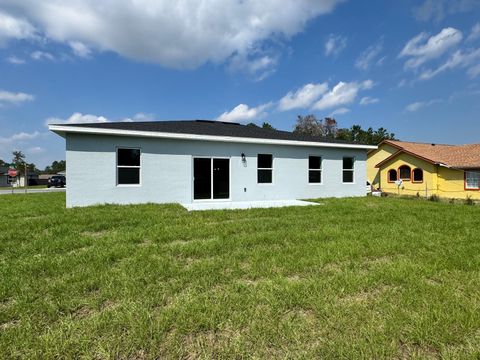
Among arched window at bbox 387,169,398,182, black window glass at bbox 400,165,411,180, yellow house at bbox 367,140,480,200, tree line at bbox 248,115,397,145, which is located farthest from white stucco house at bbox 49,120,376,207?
tree line at bbox 248,115,397,145

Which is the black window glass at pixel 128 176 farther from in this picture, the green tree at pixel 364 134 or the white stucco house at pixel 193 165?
the green tree at pixel 364 134

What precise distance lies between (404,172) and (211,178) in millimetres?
17867

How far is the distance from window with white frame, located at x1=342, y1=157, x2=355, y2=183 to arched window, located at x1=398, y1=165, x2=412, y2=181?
9852mm

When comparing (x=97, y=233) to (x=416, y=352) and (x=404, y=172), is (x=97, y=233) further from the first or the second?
(x=404, y=172)

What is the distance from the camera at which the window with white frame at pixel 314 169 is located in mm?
13492

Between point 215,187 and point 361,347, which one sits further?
point 215,187

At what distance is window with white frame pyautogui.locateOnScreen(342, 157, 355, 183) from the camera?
14336mm

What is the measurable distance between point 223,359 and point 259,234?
3.56 metres

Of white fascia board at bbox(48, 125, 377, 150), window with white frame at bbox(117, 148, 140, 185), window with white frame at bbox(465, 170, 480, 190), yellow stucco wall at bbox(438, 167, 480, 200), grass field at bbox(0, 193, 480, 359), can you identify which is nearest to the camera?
grass field at bbox(0, 193, 480, 359)

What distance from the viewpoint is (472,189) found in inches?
699

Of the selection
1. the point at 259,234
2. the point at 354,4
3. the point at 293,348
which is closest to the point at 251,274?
the point at 293,348

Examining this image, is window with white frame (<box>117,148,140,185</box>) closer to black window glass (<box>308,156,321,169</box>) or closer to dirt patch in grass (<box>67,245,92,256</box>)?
dirt patch in grass (<box>67,245,92,256</box>)

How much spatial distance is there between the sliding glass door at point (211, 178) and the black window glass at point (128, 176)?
2.31 meters

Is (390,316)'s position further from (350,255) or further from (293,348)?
(350,255)
